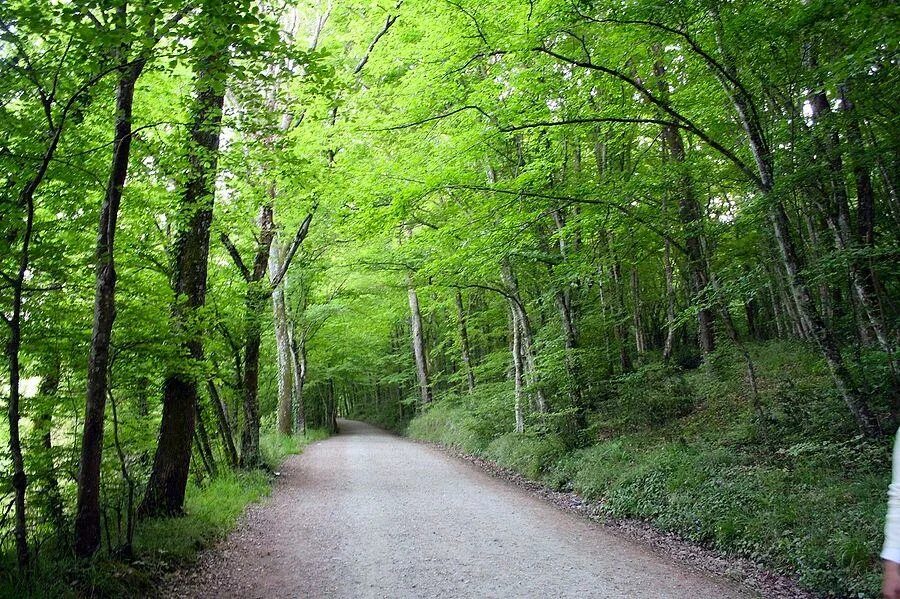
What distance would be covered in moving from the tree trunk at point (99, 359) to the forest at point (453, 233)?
0.02 meters

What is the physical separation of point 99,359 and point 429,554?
4015 mm

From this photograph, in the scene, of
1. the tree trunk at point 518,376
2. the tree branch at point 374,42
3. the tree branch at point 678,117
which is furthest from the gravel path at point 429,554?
the tree branch at point 374,42

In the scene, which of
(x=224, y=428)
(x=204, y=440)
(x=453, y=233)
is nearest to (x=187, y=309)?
(x=204, y=440)

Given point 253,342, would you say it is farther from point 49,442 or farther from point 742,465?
point 742,465

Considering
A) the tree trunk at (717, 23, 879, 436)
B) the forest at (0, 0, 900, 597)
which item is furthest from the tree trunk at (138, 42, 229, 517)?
the tree trunk at (717, 23, 879, 436)

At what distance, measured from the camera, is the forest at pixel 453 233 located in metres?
4.63

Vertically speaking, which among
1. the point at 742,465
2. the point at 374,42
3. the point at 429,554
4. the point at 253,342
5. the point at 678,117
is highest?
the point at 374,42

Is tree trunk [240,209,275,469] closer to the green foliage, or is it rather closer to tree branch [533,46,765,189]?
the green foliage

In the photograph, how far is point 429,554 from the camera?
590 cm

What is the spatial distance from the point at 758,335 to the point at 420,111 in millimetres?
13437

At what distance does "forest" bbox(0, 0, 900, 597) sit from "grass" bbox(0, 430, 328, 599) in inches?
1.6

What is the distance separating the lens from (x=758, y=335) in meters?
16.3

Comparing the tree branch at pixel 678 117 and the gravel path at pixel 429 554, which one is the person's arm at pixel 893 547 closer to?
the gravel path at pixel 429 554

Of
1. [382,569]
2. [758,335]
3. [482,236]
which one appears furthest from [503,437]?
[758,335]
